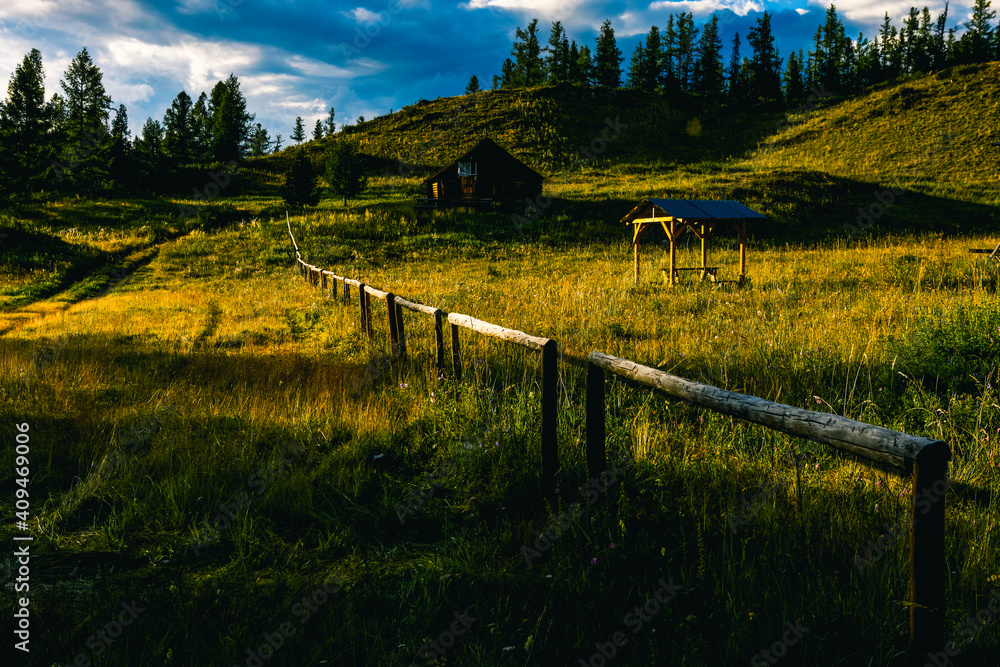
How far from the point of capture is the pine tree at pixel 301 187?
44659 millimetres

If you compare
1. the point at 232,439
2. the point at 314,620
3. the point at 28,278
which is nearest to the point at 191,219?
the point at 28,278

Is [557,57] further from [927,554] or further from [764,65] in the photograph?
[927,554]

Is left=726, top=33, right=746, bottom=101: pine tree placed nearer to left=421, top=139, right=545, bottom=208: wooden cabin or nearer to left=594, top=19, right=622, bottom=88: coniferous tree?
left=594, top=19, right=622, bottom=88: coniferous tree

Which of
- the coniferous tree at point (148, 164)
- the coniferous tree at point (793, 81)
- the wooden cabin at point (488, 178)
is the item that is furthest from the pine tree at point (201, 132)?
the coniferous tree at point (793, 81)

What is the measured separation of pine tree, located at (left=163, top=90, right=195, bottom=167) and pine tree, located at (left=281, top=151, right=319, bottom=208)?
2143 centimetres

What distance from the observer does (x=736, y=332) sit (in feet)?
25.5

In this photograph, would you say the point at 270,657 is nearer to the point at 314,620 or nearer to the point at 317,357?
the point at 314,620

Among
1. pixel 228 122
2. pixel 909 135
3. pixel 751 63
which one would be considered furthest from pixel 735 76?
pixel 228 122

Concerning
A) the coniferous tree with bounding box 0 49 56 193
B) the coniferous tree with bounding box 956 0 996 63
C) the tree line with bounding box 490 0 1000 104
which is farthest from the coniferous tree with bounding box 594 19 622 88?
the coniferous tree with bounding box 0 49 56 193

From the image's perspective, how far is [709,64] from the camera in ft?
A: 320

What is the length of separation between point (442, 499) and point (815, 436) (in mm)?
2310

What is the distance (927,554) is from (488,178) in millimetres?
45358

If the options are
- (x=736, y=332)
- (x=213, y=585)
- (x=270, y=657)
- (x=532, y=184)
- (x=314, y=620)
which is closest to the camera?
(x=270, y=657)

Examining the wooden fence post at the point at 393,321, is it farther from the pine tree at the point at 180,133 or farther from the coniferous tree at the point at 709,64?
the coniferous tree at the point at 709,64
